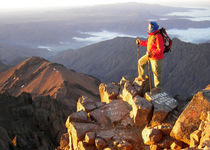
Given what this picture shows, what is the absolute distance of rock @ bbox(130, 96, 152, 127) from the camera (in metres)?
6.90

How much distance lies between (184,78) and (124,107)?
147 ft

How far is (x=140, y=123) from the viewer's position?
23.2ft

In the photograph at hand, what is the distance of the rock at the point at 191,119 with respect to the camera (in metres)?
5.49

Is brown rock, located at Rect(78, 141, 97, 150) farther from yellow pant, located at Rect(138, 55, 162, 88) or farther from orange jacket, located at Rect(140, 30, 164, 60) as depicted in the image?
orange jacket, located at Rect(140, 30, 164, 60)

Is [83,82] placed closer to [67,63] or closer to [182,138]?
[182,138]

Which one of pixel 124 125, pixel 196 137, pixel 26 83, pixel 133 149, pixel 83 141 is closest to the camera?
pixel 196 137

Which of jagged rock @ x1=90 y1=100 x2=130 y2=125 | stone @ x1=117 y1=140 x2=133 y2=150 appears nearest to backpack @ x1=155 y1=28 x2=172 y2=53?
jagged rock @ x1=90 y1=100 x2=130 y2=125

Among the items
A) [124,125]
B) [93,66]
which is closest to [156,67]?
[124,125]

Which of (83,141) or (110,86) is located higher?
(110,86)

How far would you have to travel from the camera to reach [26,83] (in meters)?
35.8

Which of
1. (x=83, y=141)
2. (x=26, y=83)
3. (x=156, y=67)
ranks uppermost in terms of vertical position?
(x=156, y=67)

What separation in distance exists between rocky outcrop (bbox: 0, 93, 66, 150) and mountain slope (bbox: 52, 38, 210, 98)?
72.7 ft

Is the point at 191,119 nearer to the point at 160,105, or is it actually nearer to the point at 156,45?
the point at 160,105

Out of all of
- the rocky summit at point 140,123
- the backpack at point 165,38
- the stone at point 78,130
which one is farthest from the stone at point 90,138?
the backpack at point 165,38
